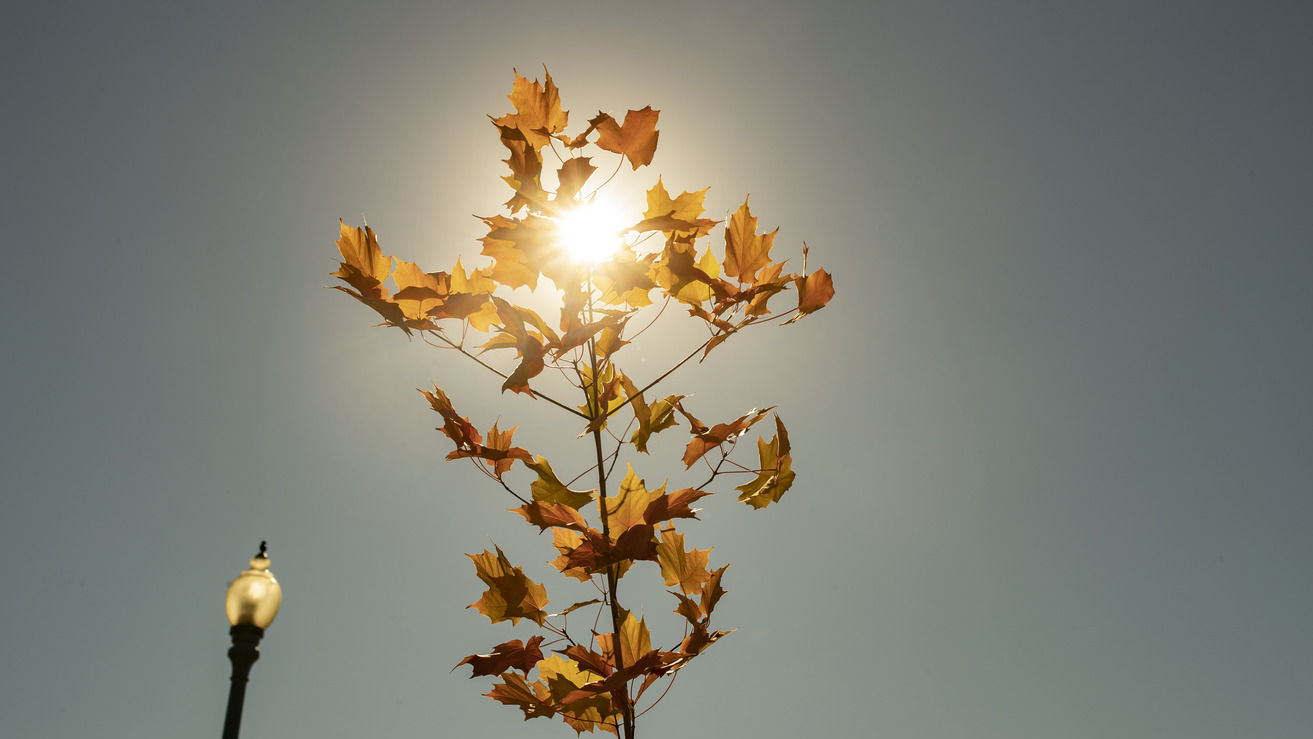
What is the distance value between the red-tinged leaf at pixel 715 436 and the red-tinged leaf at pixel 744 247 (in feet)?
1.02

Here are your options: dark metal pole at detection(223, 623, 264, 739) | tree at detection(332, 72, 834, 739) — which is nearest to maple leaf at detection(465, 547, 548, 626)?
tree at detection(332, 72, 834, 739)

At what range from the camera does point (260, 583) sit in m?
4.24

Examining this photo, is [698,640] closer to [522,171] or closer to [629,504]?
[629,504]

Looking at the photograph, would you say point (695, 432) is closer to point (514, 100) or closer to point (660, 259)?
point (660, 259)

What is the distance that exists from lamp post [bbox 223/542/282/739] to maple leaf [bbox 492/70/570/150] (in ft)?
12.0

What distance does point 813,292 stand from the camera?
165cm

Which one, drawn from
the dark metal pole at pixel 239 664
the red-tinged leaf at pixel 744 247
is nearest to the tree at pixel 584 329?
the red-tinged leaf at pixel 744 247

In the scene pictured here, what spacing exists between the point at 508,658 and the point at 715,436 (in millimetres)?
642

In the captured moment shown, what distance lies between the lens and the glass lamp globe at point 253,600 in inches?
163

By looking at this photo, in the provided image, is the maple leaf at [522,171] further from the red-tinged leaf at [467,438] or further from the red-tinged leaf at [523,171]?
the red-tinged leaf at [467,438]

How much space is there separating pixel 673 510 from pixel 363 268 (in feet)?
2.79

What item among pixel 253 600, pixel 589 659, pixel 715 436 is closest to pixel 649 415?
pixel 715 436

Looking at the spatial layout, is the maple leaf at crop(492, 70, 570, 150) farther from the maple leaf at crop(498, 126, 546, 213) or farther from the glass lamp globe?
the glass lamp globe

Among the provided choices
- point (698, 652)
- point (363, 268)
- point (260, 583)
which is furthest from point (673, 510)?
point (260, 583)
